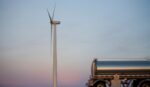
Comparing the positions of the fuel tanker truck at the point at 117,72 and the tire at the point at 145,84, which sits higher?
the fuel tanker truck at the point at 117,72

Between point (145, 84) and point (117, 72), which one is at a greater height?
point (117, 72)

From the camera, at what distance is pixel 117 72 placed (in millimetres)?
16984

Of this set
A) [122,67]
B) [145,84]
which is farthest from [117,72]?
[145,84]

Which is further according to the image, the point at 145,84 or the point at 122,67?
the point at 145,84

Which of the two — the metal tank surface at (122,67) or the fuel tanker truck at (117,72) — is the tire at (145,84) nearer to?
the fuel tanker truck at (117,72)

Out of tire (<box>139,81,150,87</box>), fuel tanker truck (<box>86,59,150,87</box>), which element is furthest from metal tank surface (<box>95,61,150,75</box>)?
tire (<box>139,81,150,87</box>)

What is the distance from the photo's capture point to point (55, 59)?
58.9ft

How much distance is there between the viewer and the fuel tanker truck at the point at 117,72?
16953 millimetres

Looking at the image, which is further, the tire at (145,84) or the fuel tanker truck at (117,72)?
Answer: the tire at (145,84)

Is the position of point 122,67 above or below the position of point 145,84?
above

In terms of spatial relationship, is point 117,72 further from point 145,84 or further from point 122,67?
point 145,84

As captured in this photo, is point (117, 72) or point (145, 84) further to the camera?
point (145, 84)

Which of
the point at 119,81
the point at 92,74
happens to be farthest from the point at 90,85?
the point at 119,81

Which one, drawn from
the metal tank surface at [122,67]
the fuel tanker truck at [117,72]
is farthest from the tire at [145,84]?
the metal tank surface at [122,67]
